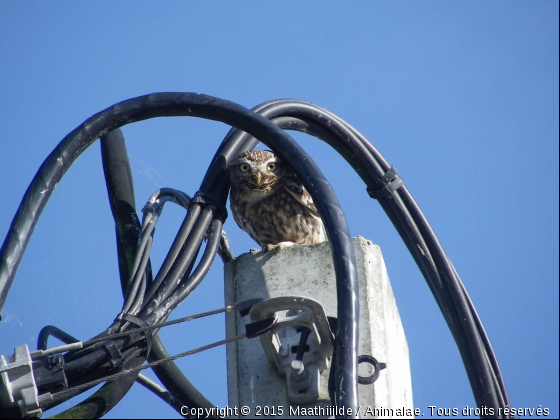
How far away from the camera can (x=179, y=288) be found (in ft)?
12.7

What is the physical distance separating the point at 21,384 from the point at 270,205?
9.76 ft

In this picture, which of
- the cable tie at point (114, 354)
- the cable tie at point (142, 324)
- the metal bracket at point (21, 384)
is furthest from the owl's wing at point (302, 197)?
the metal bracket at point (21, 384)

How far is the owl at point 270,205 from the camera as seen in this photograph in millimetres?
5742

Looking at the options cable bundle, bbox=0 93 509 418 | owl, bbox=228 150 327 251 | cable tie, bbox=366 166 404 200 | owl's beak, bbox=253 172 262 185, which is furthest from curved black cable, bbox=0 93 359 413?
owl's beak, bbox=253 172 262 185

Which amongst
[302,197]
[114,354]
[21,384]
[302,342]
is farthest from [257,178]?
[21,384]

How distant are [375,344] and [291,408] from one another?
0.48 m

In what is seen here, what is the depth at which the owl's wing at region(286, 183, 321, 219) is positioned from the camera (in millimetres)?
5766

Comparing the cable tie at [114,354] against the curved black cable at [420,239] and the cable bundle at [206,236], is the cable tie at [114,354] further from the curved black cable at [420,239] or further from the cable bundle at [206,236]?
the curved black cable at [420,239]

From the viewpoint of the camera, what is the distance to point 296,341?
3709mm

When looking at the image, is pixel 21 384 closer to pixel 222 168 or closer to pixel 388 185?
pixel 222 168

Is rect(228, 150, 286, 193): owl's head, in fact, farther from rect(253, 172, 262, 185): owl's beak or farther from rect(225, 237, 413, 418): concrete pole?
rect(225, 237, 413, 418): concrete pole

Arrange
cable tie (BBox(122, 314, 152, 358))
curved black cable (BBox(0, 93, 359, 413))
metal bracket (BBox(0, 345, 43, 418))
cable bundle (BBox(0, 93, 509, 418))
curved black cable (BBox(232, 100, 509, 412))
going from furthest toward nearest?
curved black cable (BBox(232, 100, 509, 412))
cable tie (BBox(122, 314, 152, 358))
cable bundle (BBox(0, 93, 509, 418))
curved black cable (BBox(0, 93, 359, 413))
metal bracket (BBox(0, 345, 43, 418))

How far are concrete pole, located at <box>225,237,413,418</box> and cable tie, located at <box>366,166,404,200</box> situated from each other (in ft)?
1.54

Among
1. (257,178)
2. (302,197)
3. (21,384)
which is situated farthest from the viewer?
(257,178)
